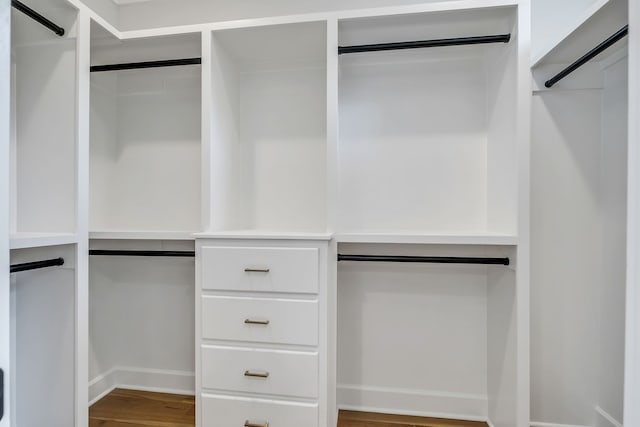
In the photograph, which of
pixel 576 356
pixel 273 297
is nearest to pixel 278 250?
pixel 273 297

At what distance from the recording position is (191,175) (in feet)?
7.09

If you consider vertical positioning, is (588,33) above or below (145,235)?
above

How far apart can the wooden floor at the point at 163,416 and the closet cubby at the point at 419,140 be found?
1.04m

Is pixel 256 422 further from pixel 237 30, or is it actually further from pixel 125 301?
pixel 237 30

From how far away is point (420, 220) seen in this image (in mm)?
1971

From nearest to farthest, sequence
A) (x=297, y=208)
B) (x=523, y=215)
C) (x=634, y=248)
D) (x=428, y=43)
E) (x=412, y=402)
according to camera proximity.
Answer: (x=634, y=248) < (x=523, y=215) < (x=428, y=43) < (x=412, y=402) < (x=297, y=208)

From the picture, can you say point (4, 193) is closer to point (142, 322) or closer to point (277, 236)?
point (277, 236)

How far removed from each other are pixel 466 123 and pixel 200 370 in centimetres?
189

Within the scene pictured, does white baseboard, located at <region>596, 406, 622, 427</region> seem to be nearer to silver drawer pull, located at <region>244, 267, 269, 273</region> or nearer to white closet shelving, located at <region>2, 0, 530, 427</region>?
white closet shelving, located at <region>2, 0, 530, 427</region>

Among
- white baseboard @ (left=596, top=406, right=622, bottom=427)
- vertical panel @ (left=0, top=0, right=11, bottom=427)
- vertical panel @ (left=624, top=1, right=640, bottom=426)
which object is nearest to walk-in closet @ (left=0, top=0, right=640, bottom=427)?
white baseboard @ (left=596, top=406, right=622, bottom=427)

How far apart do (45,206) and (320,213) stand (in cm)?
135

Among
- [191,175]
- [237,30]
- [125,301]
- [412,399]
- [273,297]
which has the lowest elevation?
[412,399]

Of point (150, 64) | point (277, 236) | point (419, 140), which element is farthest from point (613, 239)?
point (150, 64)

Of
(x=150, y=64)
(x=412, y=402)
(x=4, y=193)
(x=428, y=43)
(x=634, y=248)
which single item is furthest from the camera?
(x=412, y=402)
